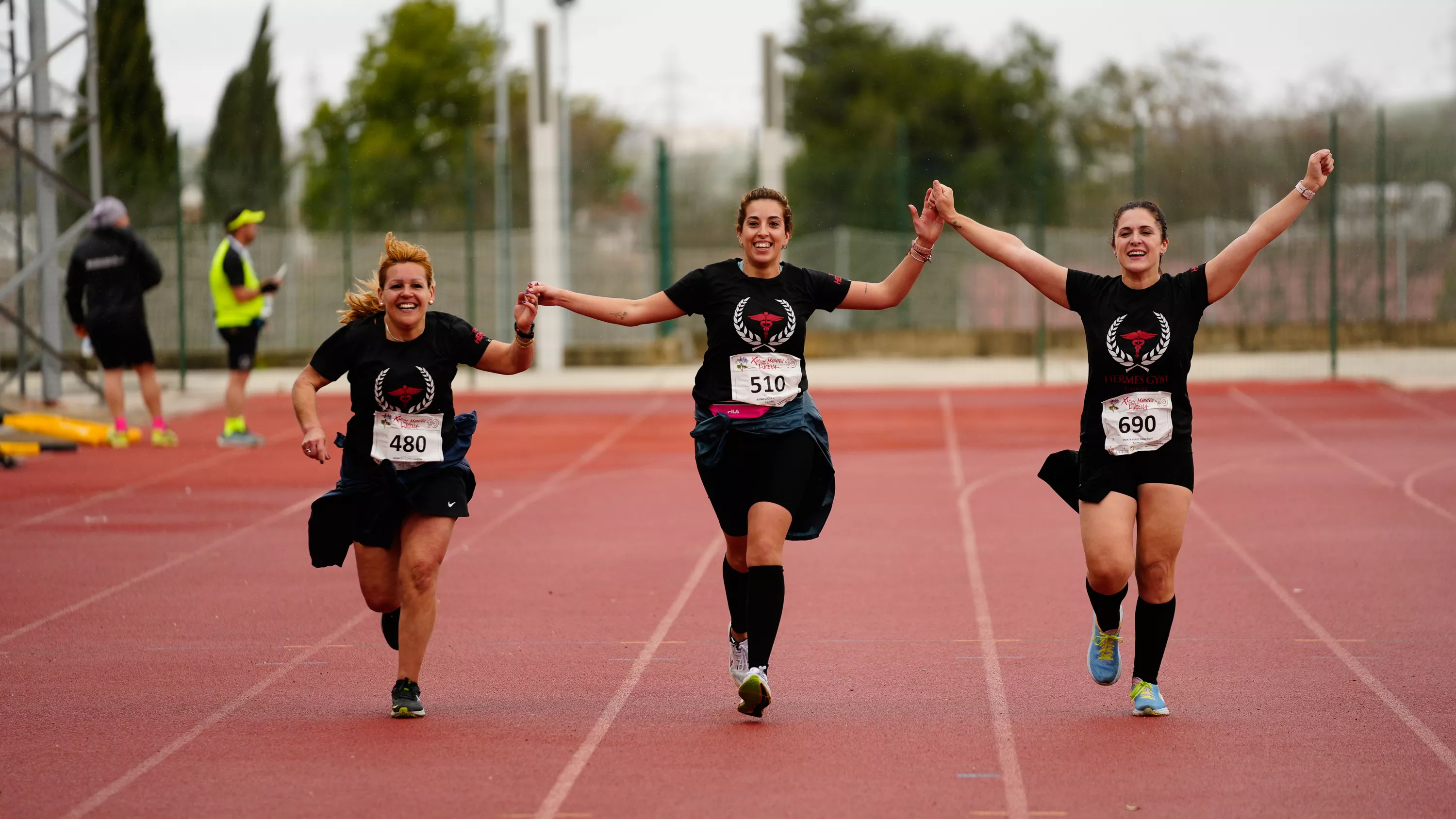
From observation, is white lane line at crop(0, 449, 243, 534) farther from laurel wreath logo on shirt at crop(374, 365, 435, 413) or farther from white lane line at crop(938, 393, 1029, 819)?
white lane line at crop(938, 393, 1029, 819)

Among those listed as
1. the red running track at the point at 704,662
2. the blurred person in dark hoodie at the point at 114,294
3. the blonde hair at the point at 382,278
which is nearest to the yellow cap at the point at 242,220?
the blurred person in dark hoodie at the point at 114,294

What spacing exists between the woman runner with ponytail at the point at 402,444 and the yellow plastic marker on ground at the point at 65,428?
9.91m

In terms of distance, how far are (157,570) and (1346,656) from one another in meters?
6.06

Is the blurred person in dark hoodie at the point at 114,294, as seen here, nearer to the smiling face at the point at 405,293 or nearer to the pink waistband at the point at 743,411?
the smiling face at the point at 405,293

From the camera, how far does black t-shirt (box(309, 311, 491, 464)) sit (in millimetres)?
5965

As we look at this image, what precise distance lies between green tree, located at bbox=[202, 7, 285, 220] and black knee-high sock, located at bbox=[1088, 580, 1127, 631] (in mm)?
24405

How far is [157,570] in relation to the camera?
366 inches

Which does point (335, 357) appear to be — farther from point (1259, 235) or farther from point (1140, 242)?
point (1259, 235)

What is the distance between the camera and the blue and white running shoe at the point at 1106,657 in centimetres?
605

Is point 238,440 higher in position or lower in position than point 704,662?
higher

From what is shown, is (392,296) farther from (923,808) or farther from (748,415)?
(923,808)

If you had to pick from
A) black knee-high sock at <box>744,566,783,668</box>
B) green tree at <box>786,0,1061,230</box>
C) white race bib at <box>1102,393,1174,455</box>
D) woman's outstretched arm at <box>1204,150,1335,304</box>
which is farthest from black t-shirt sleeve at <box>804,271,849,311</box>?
green tree at <box>786,0,1061,230</box>

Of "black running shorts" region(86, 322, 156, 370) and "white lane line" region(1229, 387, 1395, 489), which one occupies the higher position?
"black running shorts" region(86, 322, 156, 370)

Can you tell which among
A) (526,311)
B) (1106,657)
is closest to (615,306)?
(526,311)
